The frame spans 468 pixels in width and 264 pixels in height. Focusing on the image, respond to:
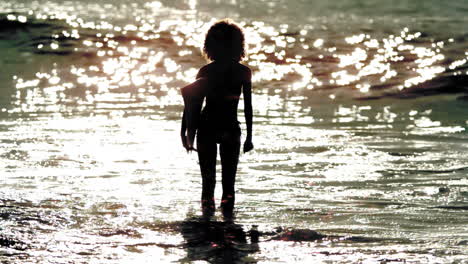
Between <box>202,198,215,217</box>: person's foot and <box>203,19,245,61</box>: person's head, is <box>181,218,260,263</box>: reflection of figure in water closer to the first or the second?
<box>202,198,215,217</box>: person's foot

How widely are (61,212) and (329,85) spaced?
13.3 m

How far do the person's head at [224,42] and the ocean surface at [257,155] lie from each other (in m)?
0.16

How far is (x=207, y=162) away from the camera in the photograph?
280 inches

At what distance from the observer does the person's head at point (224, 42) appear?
269 inches

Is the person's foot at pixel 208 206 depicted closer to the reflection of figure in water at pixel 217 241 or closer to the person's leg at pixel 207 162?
the person's leg at pixel 207 162

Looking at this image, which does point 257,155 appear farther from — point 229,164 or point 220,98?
point 220,98

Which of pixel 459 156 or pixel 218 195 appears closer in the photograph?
pixel 218 195

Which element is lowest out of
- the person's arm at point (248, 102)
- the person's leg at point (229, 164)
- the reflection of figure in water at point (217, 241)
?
the reflection of figure in water at point (217, 241)

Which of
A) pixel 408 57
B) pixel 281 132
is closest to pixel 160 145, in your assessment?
pixel 281 132

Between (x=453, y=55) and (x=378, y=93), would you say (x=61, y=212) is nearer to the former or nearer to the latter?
(x=378, y=93)

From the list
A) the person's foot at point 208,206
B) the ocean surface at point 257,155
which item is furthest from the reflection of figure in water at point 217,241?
the person's foot at point 208,206

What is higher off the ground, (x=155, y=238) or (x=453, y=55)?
(x=453, y=55)

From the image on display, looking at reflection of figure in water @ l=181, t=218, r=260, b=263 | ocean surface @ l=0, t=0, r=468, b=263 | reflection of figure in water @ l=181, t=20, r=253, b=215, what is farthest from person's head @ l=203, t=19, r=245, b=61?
reflection of figure in water @ l=181, t=218, r=260, b=263

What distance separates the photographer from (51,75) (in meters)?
21.5
